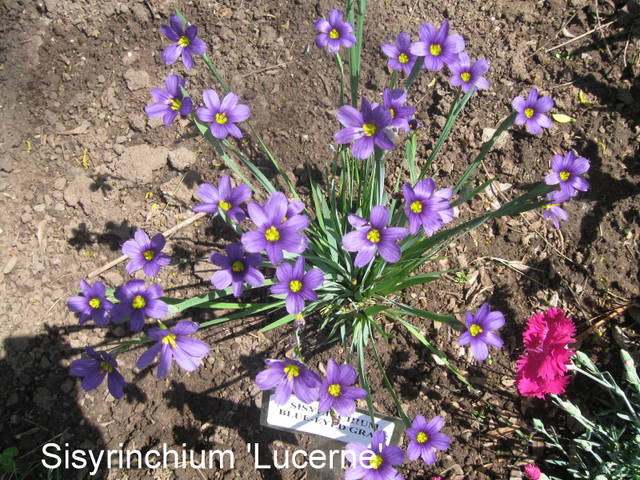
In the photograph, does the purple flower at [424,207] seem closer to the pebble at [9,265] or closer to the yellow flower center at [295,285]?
the yellow flower center at [295,285]

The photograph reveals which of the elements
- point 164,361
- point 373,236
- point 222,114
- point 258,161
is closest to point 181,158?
point 258,161

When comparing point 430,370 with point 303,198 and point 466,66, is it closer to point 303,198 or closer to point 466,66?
point 303,198

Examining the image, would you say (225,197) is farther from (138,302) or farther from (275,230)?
(138,302)

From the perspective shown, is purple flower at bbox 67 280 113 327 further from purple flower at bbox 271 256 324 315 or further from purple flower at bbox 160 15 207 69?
purple flower at bbox 160 15 207 69

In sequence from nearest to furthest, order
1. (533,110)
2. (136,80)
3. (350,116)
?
(350,116) < (533,110) < (136,80)

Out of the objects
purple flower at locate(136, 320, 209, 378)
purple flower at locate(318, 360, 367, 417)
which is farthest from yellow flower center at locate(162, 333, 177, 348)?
purple flower at locate(318, 360, 367, 417)

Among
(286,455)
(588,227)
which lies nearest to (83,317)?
(286,455)
